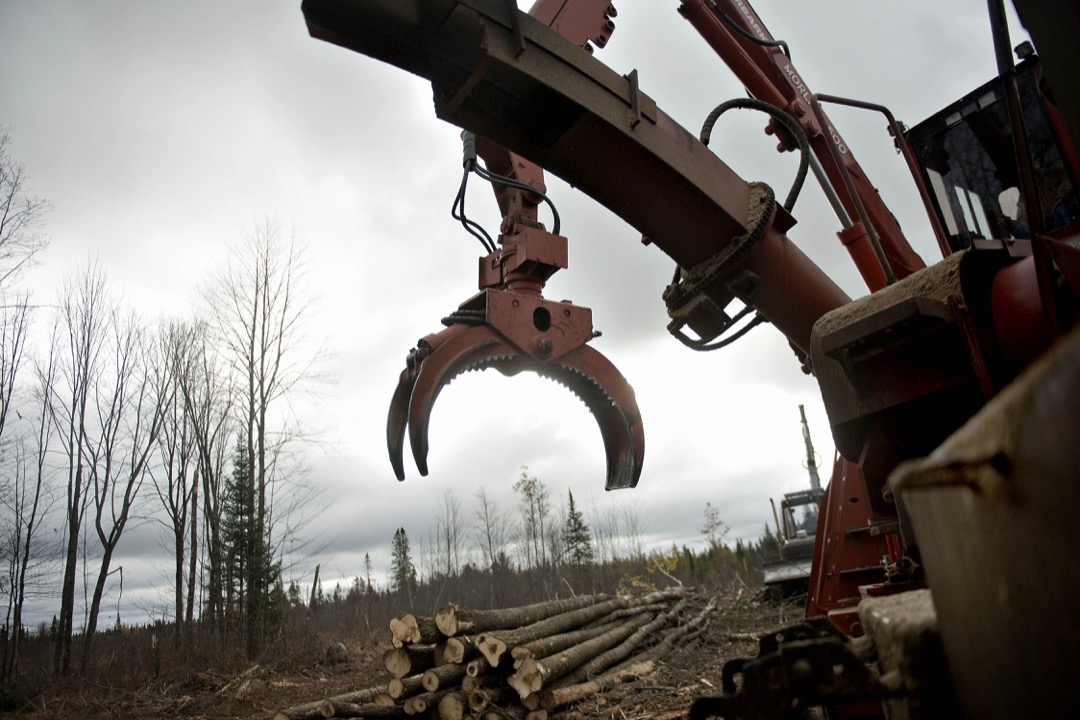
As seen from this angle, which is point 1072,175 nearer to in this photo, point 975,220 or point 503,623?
point 975,220

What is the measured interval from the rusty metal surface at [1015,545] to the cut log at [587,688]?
5328 millimetres

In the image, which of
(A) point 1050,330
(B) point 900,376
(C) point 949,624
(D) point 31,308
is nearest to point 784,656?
(C) point 949,624

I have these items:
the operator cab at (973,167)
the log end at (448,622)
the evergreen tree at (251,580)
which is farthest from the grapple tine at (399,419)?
the evergreen tree at (251,580)

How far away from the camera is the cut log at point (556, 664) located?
5613mm

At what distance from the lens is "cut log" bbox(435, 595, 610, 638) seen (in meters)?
5.87

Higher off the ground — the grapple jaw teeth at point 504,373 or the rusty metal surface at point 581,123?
the rusty metal surface at point 581,123

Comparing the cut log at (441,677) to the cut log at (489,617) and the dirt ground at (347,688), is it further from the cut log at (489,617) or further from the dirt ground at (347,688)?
→ the dirt ground at (347,688)

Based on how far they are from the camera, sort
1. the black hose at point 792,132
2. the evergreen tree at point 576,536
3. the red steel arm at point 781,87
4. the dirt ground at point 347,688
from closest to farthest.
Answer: the black hose at point 792,132, the red steel arm at point 781,87, the dirt ground at point 347,688, the evergreen tree at point 576,536

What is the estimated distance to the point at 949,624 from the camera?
1.00m

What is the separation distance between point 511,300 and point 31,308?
2111cm

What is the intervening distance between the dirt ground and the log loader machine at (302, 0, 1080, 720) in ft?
9.70

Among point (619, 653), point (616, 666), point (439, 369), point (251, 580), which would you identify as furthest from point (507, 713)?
point (251, 580)

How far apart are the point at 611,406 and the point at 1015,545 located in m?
2.64

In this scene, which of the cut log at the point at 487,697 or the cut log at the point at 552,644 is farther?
the cut log at the point at 552,644
